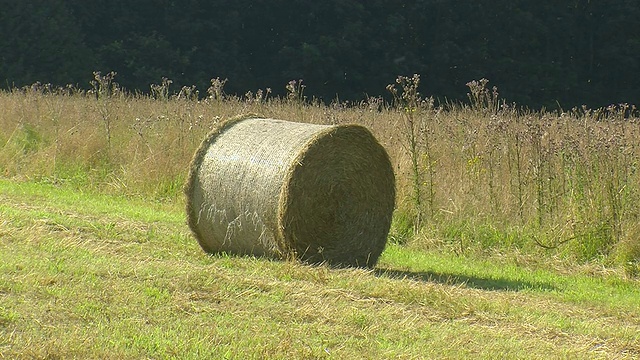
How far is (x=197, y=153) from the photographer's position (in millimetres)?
10398

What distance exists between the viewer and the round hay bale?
Answer: 973cm

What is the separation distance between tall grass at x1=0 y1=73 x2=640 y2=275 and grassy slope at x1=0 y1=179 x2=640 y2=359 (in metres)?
1.01

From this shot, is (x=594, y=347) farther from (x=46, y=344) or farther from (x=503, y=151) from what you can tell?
(x=503, y=151)

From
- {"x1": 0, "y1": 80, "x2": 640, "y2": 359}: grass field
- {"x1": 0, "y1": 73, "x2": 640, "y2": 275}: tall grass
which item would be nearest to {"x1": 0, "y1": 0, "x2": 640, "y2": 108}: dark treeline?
{"x1": 0, "y1": 80, "x2": 640, "y2": 359}: grass field

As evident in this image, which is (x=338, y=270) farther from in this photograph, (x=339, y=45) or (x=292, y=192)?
(x=339, y=45)

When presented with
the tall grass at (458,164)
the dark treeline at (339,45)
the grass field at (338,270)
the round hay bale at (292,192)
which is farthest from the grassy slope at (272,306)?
the dark treeline at (339,45)

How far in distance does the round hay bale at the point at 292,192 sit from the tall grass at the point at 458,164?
145cm

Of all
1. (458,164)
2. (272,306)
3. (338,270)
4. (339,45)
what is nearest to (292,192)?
(338,270)

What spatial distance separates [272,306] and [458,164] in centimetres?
640

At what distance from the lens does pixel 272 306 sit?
727 centimetres

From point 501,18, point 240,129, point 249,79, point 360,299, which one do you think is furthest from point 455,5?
point 360,299

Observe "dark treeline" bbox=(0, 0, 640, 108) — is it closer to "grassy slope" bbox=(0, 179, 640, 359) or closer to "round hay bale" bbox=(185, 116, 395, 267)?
"round hay bale" bbox=(185, 116, 395, 267)

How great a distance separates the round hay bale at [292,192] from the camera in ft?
31.9

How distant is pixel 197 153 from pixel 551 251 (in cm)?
377
